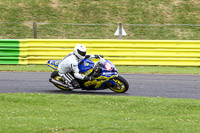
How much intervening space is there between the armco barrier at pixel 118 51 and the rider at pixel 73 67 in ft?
18.4

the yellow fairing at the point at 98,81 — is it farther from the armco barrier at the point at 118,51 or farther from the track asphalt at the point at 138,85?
the armco barrier at the point at 118,51

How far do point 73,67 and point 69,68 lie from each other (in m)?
0.22

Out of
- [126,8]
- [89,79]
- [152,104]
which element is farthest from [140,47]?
[126,8]

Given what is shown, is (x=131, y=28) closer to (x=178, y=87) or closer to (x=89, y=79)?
(x=178, y=87)

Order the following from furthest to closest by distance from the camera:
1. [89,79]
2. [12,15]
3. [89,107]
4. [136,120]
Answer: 1. [12,15]
2. [89,79]
3. [89,107]
4. [136,120]

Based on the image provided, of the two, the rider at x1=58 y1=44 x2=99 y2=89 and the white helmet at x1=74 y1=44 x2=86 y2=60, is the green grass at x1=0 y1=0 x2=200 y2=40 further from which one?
the white helmet at x1=74 y1=44 x2=86 y2=60

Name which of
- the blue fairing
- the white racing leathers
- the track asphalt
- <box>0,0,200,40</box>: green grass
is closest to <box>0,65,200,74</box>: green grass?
the track asphalt

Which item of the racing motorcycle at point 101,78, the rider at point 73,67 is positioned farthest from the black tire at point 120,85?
the rider at point 73,67

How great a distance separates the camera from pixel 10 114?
25.0 feet

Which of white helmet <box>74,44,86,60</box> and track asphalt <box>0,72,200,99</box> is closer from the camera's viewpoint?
white helmet <box>74,44,86,60</box>

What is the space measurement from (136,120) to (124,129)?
2.35ft

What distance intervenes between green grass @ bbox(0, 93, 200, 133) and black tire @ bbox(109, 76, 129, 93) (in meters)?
0.96

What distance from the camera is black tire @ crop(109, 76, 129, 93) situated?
10.2 metres

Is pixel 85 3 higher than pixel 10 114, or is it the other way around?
pixel 85 3
